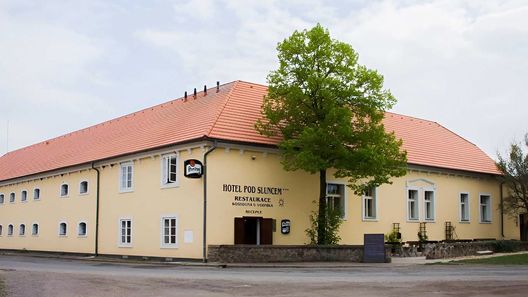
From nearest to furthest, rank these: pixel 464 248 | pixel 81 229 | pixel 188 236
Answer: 1. pixel 188 236
2. pixel 464 248
3. pixel 81 229

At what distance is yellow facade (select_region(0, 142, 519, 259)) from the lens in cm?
3050

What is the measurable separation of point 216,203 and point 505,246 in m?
17.2

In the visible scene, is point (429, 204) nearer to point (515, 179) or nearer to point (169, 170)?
point (515, 179)

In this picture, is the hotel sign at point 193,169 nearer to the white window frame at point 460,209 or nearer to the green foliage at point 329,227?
the green foliage at point 329,227

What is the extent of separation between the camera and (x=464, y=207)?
43312mm

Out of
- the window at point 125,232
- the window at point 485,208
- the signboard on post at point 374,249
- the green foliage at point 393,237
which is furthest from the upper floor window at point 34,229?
the window at point 485,208

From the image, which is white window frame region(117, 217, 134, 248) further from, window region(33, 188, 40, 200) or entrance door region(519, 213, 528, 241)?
entrance door region(519, 213, 528, 241)

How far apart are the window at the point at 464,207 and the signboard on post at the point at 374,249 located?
1580 centimetres

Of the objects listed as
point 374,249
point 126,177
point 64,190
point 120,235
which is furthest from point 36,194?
point 374,249

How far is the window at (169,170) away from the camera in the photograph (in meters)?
32.0

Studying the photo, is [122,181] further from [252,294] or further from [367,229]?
[252,294]

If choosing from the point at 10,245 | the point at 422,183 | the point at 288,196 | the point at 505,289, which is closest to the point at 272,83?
the point at 288,196

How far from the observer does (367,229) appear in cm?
3656

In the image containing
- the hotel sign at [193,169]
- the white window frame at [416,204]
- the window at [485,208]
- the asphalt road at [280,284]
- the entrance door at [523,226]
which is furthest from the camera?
the entrance door at [523,226]
